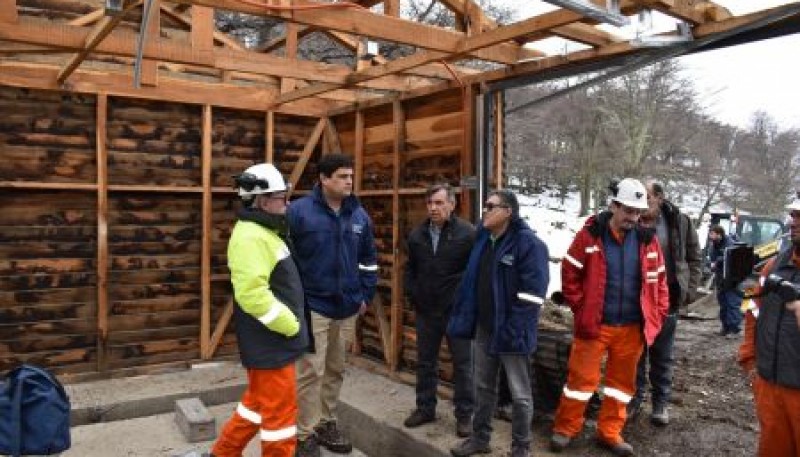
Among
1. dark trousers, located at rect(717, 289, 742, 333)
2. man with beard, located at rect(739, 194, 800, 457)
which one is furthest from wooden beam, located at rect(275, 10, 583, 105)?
dark trousers, located at rect(717, 289, 742, 333)

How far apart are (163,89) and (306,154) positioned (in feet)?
5.52

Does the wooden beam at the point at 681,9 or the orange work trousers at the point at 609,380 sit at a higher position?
the wooden beam at the point at 681,9

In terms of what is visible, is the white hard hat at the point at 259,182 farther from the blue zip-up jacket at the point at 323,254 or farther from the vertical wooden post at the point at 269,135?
the vertical wooden post at the point at 269,135

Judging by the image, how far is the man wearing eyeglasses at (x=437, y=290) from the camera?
4.67 m

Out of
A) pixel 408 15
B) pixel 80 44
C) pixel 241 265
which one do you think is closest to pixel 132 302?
pixel 80 44

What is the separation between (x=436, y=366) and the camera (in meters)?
4.84

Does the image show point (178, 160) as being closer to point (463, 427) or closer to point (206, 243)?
point (206, 243)

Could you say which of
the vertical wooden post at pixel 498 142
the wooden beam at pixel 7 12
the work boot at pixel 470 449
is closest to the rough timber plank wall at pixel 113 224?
the wooden beam at pixel 7 12

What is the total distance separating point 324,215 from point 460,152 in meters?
1.61

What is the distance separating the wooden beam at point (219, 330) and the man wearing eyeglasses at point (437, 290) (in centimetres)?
278

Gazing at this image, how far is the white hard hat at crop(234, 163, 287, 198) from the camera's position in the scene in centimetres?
368

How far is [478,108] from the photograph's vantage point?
17.3 feet

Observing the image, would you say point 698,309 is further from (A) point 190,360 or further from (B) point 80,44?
(B) point 80,44

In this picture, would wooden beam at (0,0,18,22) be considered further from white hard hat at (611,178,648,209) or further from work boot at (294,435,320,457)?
white hard hat at (611,178,648,209)
